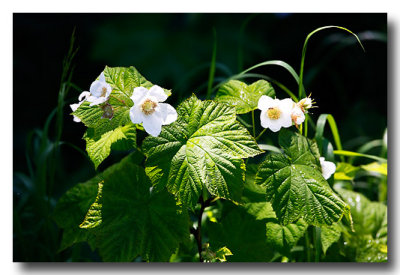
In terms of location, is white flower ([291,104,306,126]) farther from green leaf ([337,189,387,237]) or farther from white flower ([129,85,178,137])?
green leaf ([337,189,387,237])

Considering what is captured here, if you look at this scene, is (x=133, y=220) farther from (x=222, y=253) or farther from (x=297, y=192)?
(x=297, y=192)

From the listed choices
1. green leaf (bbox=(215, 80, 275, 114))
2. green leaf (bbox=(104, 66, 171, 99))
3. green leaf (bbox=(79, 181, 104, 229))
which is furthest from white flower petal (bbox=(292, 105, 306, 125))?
green leaf (bbox=(79, 181, 104, 229))

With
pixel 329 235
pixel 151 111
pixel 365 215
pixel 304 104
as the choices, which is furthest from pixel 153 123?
pixel 365 215

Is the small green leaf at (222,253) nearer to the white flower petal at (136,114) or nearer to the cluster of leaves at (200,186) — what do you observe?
the cluster of leaves at (200,186)

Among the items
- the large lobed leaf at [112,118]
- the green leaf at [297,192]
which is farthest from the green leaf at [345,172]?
the large lobed leaf at [112,118]
